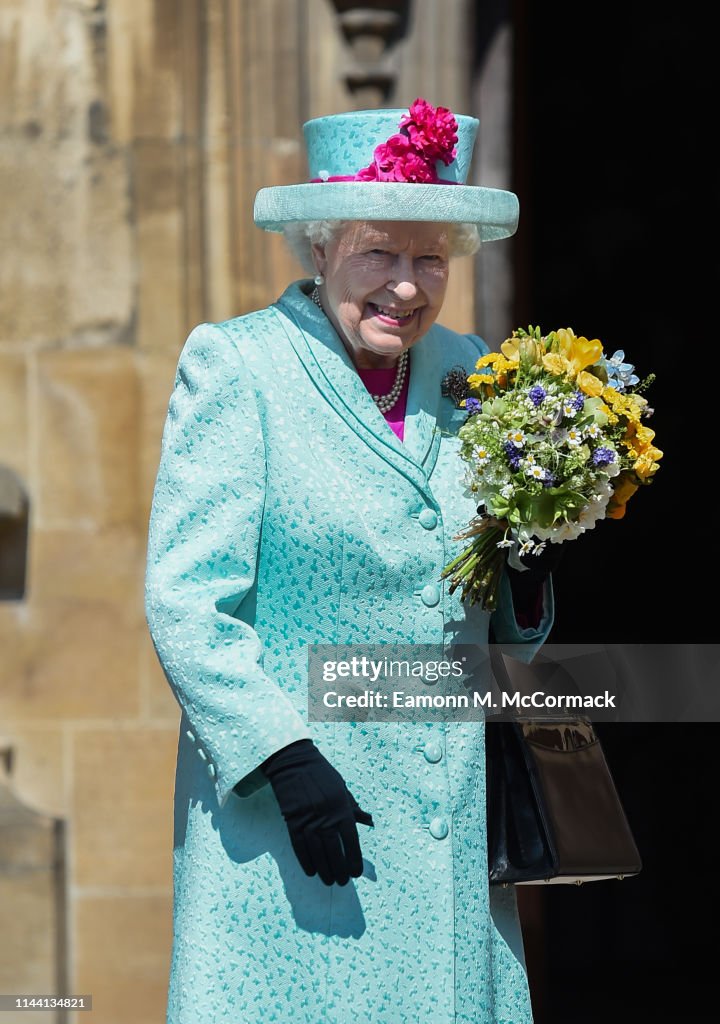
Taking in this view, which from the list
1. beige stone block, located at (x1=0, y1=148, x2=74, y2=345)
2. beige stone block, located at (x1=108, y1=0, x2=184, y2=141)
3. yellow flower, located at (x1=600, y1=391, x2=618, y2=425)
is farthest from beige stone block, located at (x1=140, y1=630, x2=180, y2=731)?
yellow flower, located at (x1=600, y1=391, x2=618, y2=425)

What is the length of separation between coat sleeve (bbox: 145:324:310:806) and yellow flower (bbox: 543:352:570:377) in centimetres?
42

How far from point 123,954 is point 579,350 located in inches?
103

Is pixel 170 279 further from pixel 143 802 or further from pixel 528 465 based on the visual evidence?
pixel 528 465

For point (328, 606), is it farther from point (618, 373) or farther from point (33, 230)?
point (33, 230)

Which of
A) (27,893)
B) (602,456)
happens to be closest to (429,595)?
(602,456)

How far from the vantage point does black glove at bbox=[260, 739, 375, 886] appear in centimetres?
272

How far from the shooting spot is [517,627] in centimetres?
310

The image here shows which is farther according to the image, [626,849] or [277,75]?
[277,75]

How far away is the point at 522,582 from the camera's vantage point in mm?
3033

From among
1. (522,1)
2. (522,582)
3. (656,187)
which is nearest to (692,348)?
(656,187)

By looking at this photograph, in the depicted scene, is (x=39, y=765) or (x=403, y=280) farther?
(x=39, y=765)

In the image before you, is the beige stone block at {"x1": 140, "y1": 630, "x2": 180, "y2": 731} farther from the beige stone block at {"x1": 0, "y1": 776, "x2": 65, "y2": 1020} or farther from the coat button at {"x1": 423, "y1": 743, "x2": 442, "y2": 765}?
the coat button at {"x1": 423, "y1": 743, "x2": 442, "y2": 765}

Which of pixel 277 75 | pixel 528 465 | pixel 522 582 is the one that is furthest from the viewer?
pixel 277 75

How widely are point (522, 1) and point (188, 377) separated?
287 centimetres
